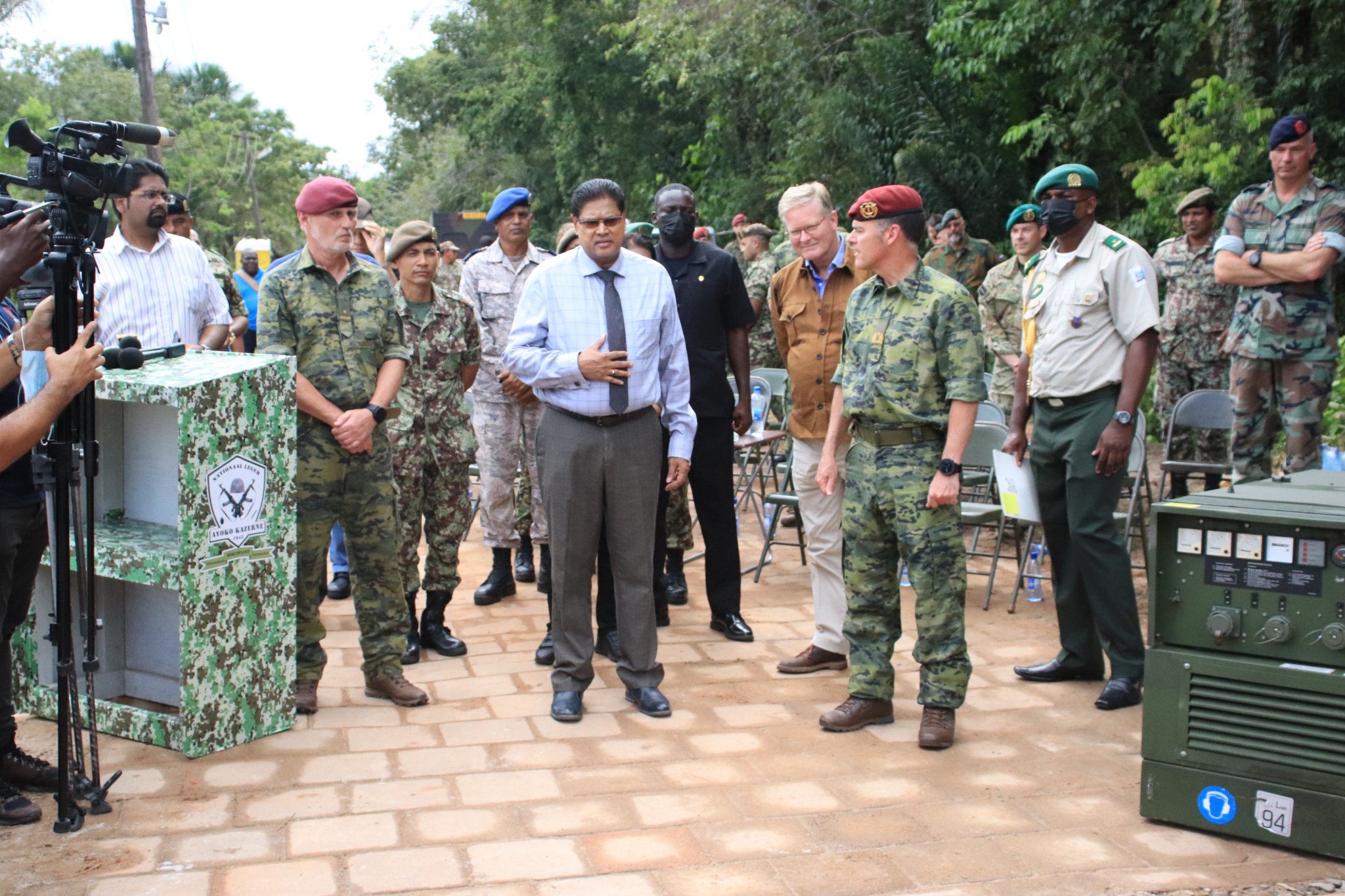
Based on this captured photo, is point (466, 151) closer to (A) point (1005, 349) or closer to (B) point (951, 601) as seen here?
(A) point (1005, 349)

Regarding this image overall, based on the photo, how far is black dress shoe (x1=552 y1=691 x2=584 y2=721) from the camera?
5.05 meters

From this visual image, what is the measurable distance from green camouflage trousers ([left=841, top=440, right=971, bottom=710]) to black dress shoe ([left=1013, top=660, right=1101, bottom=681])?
92 centimetres

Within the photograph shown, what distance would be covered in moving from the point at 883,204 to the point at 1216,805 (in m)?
2.37

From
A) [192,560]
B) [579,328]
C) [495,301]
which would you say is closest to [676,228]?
[495,301]

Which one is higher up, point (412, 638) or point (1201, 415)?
point (1201, 415)

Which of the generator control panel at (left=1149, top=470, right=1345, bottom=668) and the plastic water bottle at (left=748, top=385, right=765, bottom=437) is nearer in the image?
the generator control panel at (left=1149, top=470, right=1345, bottom=668)

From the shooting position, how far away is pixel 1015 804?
166 inches

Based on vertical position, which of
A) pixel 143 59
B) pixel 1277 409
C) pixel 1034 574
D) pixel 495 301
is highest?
pixel 143 59

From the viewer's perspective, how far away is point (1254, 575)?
382cm

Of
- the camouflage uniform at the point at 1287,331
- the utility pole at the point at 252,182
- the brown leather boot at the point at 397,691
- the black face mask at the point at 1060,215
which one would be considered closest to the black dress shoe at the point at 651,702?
the brown leather boot at the point at 397,691

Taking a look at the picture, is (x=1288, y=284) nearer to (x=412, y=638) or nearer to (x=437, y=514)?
(x=437, y=514)

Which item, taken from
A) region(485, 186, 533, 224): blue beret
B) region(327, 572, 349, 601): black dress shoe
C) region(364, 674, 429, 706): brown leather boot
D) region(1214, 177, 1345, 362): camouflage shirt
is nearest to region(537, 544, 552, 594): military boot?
region(327, 572, 349, 601): black dress shoe

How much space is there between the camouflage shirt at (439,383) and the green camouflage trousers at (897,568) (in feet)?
7.05

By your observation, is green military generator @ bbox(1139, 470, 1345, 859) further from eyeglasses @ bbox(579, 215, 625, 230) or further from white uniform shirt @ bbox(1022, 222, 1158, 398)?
eyeglasses @ bbox(579, 215, 625, 230)
